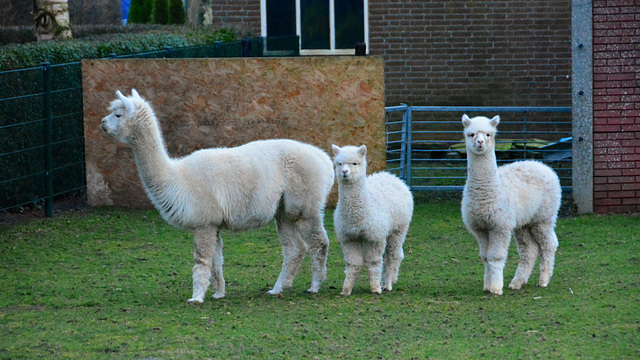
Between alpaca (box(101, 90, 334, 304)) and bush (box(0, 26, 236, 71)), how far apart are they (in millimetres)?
4297

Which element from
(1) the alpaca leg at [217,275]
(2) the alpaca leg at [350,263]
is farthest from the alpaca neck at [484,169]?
(1) the alpaca leg at [217,275]

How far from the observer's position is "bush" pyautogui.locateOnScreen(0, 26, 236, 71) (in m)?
10.9

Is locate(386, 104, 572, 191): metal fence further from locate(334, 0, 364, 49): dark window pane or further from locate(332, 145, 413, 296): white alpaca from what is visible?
locate(332, 145, 413, 296): white alpaca

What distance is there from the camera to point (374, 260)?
7074mm

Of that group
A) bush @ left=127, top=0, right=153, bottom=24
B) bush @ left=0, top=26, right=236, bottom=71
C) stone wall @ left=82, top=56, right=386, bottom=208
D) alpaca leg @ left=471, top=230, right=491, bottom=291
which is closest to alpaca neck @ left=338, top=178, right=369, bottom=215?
alpaca leg @ left=471, top=230, right=491, bottom=291

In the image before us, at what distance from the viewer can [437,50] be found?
57.7 ft

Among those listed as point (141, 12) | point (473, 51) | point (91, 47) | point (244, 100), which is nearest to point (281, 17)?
point (473, 51)

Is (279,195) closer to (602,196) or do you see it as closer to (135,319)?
(135,319)

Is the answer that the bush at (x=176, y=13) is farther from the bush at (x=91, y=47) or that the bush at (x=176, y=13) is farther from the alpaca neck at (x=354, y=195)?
the alpaca neck at (x=354, y=195)

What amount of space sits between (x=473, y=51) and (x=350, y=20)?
2.52 metres

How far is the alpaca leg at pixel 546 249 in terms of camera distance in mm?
7359

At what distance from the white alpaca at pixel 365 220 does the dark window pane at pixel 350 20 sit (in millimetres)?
10877

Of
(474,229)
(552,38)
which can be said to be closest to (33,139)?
(474,229)

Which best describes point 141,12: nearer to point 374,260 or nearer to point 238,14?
point 238,14
